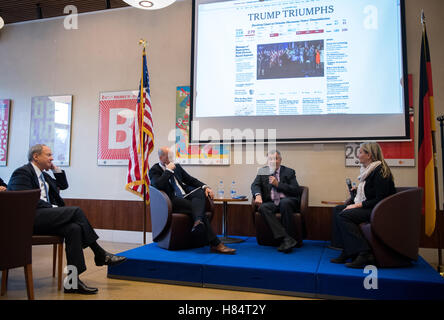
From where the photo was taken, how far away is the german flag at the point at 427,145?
11.6ft

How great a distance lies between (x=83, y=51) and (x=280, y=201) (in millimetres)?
4110

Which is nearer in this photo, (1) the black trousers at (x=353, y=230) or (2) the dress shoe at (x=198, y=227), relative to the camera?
(1) the black trousers at (x=353, y=230)

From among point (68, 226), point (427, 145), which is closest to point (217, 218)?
point (68, 226)

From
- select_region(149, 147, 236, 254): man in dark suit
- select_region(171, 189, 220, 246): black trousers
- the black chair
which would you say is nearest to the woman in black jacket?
select_region(149, 147, 236, 254): man in dark suit

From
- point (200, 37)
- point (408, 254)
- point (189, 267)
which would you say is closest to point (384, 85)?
point (408, 254)

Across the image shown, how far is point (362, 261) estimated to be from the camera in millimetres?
2971

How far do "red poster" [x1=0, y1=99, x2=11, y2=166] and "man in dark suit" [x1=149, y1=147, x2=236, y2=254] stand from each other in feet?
11.5

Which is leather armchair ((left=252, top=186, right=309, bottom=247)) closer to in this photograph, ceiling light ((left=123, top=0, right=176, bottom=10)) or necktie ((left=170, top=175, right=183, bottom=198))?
necktie ((left=170, top=175, right=183, bottom=198))

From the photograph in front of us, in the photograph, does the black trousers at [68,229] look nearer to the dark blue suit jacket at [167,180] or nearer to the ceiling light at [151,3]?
the dark blue suit jacket at [167,180]

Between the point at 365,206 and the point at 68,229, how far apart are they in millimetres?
2481

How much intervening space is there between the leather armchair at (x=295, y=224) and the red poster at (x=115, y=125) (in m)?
2.43

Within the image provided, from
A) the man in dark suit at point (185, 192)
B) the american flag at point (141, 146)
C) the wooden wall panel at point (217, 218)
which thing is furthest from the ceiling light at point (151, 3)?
the wooden wall panel at point (217, 218)

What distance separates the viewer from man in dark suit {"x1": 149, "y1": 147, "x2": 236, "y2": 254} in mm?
3637
